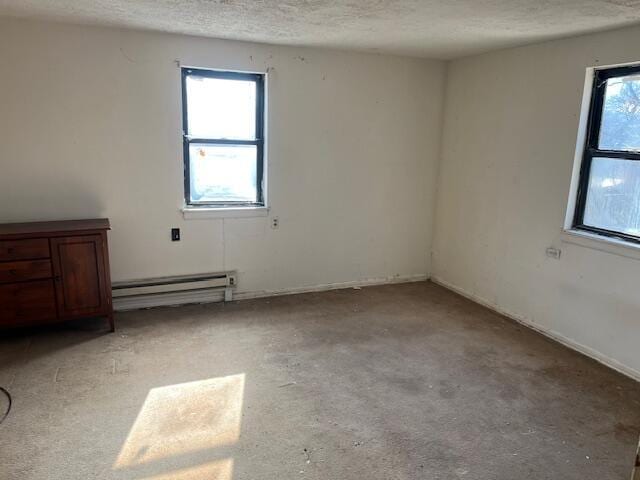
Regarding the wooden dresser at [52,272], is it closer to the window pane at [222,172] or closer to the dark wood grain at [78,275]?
the dark wood grain at [78,275]

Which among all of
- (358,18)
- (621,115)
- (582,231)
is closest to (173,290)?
(358,18)

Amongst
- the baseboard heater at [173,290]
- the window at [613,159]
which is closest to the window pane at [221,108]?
the baseboard heater at [173,290]

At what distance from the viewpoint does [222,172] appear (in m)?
4.04

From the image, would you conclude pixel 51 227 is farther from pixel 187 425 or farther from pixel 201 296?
pixel 187 425

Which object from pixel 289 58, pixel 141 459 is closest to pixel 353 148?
pixel 289 58

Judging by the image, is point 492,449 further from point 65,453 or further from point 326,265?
point 326,265

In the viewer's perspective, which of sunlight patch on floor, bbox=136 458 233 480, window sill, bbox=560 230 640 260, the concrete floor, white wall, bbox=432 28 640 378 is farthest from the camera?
white wall, bbox=432 28 640 378

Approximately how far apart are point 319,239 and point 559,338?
7.12ft

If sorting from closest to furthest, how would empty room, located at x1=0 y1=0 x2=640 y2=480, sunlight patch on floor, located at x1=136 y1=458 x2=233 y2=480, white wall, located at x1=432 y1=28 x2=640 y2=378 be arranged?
1. sunlight patch on floor, located at x1=136 y1=458 x2=233 y2=480
2. empty room, located at x1=0 y1=0 x2=640 y2=480
3. white wall, located at x1=432 y1=28 x2=640 y2=378

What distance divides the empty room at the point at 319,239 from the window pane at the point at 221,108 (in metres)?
0.02

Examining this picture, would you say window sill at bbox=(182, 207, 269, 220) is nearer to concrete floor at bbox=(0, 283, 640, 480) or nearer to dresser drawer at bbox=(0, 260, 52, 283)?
concrete floor at bbox=(0, 283, 640, 480)

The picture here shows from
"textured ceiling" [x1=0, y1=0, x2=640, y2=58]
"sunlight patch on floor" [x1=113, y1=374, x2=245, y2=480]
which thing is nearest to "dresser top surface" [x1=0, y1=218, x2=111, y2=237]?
"sunlight patch on floor" [x1=113, y1=374, x2=245, y2=480]

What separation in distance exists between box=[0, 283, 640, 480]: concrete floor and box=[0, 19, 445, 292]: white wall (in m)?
0.70

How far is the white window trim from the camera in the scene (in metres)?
3.06
